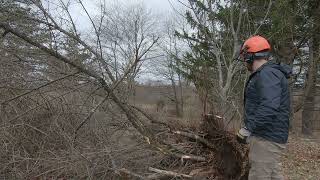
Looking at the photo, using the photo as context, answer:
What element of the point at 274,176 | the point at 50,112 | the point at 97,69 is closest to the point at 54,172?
the point at 50,112

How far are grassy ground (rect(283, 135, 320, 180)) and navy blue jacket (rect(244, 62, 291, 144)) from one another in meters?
3.40

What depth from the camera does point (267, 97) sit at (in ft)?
15.5

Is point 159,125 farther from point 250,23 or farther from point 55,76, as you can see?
point 250,23

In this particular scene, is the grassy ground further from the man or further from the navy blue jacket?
the navy blue jacket

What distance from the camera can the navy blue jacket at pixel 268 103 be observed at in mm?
4746

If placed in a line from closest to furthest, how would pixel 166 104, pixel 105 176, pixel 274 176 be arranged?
1. pixel 274 176
2. pixel 105 176
3. pixel 166 104

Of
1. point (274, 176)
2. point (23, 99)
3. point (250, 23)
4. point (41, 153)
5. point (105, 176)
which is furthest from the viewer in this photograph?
point (250, 23)

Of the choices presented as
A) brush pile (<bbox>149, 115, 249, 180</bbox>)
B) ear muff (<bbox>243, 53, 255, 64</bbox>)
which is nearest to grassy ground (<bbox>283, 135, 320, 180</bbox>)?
brush pile (<bbox>149, 115, 249, 180</bbox>)

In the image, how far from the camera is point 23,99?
24.4ft

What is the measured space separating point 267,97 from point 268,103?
0.20 feet

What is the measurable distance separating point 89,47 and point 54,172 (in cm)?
209

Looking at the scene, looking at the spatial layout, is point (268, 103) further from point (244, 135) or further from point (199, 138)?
point (199, 138)

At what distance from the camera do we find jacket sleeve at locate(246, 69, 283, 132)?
473cm

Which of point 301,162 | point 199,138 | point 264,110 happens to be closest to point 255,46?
point 264,110
